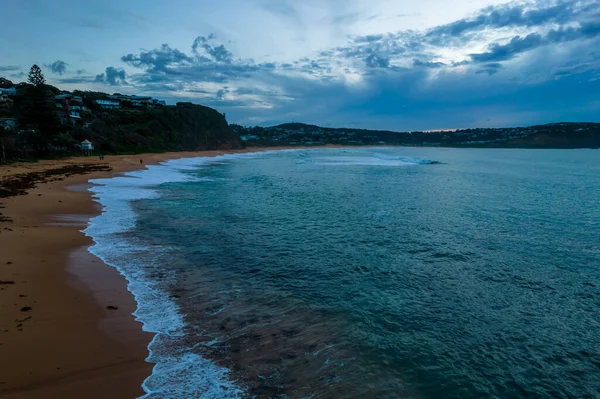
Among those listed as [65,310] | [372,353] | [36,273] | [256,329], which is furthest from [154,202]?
[372,353]

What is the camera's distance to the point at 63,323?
6727mm

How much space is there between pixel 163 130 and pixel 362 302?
305 ft

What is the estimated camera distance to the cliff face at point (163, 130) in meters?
67.1

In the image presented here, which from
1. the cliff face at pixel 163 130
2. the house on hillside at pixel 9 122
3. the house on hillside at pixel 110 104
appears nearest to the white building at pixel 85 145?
the cliff face at pixel 163 130

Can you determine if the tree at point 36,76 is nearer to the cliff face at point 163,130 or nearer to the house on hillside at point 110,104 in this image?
the cliff face at point 163,130

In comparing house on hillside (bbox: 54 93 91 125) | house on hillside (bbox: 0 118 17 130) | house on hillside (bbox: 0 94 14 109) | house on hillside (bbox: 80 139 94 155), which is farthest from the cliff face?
house on hillside (bbox: 0 94 14 109)

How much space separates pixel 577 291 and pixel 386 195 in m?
17.7

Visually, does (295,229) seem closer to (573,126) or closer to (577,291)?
(577,291)

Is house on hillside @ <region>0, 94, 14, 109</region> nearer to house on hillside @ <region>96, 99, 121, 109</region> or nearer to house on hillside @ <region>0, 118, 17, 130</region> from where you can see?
house on hillside @ <region>0, 118, 17, 130</region>

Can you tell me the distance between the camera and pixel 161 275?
9.91 meters

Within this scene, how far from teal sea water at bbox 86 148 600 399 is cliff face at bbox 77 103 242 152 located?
56.0 meters

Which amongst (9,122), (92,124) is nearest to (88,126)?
(92,124)

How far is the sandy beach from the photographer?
16.5ft

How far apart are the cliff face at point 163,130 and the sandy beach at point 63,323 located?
5579cm
